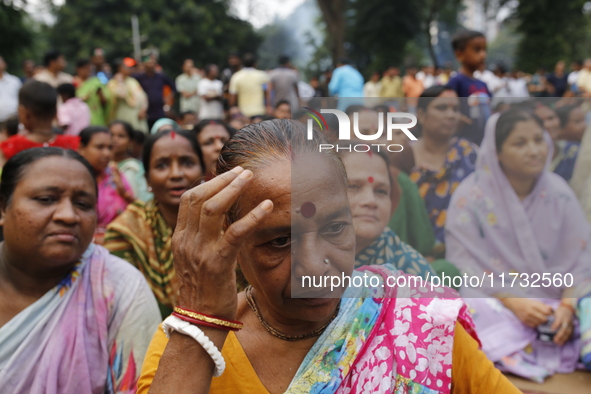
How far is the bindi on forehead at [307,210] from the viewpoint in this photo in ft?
4.22

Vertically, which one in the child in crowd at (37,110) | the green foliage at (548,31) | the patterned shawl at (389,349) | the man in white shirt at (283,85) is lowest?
the patterned shawl at (389,349)

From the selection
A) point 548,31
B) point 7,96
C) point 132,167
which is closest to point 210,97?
point 7,96

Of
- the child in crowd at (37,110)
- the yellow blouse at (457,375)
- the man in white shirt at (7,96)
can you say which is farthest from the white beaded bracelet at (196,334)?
the man in white shirt at (7,96)

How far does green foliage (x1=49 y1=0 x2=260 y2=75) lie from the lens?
79.6 ft

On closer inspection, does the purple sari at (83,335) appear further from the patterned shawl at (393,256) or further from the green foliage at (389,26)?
the green foliage at (389,26)

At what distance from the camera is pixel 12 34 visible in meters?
17.5

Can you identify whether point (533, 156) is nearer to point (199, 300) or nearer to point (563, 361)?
point (199, 300)

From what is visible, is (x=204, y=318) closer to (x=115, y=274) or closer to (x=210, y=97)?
(x=115, y=274)

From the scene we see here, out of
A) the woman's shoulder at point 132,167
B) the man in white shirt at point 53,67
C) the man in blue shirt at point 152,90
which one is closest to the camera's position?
the woman's shoulder at point 132,167

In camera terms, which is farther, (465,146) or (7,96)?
(7,96)

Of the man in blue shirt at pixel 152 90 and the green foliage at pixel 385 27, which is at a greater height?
the green foliage at pixel 385 27

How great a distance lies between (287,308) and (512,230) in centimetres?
65

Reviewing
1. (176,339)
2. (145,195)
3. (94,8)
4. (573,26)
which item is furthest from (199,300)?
(573,26)

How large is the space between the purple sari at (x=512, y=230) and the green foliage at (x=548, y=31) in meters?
25.4
